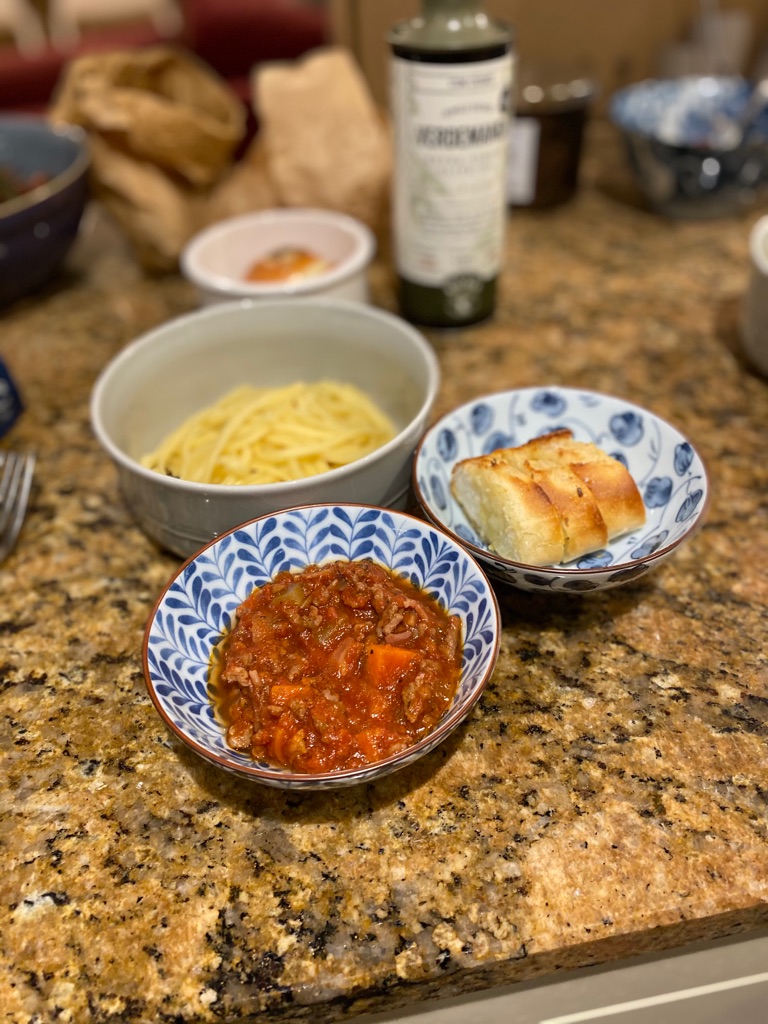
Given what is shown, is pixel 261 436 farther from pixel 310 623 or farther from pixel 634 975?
pixel 634 975

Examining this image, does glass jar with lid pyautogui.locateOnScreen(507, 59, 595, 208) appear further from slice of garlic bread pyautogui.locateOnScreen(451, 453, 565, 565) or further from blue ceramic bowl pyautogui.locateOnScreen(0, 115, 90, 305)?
slice of garlic bread pyautogui.locateOnScreen(451, 453, 565, 565)

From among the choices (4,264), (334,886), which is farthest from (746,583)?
(4,264)

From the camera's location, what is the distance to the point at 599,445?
3.73 ft

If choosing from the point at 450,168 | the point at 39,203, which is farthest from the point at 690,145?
the point at 39,203

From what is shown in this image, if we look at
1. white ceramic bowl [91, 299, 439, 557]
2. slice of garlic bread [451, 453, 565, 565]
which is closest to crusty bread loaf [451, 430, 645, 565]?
slice of garlic bread [451, 453, 565, 565]

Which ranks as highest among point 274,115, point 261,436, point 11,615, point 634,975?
point 274,115

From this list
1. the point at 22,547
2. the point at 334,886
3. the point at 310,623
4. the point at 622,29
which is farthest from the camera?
the point at 622,29

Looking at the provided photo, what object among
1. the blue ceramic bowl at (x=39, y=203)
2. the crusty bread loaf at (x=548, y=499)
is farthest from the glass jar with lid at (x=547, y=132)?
the crusty bread loaf at (x=548, y=499)

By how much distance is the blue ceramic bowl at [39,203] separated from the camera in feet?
5.08

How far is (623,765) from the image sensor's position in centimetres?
82

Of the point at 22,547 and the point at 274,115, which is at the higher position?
the point at 274,115

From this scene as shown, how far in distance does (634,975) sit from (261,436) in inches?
32.5

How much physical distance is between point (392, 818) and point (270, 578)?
31 cm

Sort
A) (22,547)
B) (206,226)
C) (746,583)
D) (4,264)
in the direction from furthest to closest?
1. (206,226)
2. (4,264)
3. (22,547)
4. (746,583)
